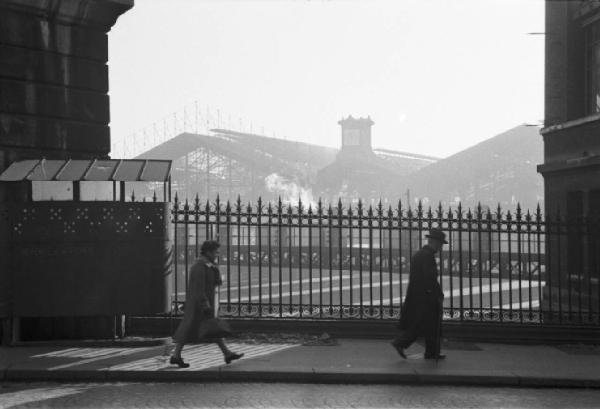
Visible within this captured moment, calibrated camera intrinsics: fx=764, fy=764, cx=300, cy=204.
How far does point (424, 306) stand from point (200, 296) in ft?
9.39

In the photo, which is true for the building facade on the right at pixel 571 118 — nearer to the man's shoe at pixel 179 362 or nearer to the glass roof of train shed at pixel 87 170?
the glass roof of train shed at pixel 87 170

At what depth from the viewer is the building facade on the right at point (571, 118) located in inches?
615

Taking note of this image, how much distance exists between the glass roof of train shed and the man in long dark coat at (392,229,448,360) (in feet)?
11.1

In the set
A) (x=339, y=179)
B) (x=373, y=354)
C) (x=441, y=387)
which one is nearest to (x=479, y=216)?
(x=373, y=354)

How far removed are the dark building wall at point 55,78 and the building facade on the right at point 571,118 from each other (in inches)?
375

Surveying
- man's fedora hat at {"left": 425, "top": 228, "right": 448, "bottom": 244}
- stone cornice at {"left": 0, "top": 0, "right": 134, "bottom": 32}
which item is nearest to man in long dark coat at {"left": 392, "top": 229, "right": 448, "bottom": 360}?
man's fedora hat at {"left": 425, "top": 228, "right": 448, "bottom": 244}

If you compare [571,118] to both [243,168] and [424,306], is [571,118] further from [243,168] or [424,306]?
[243,168]

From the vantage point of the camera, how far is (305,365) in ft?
29.3

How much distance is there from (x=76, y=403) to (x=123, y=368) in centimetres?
135

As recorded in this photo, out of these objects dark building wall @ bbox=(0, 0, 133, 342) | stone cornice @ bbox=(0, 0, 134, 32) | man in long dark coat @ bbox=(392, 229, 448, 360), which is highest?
stone cornice @ bbox=(0, 0, 134, 32)

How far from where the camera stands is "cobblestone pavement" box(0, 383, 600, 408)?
723 cm

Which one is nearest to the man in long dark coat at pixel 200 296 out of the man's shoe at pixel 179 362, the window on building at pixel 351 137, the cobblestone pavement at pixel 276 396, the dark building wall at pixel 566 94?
the man's shoe at pixel 179 362

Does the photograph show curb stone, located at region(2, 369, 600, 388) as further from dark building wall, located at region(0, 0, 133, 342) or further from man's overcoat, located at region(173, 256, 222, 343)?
dark building wall, located at region(0, 0, 133, 342)

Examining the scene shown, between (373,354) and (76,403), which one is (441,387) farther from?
(76,403)
